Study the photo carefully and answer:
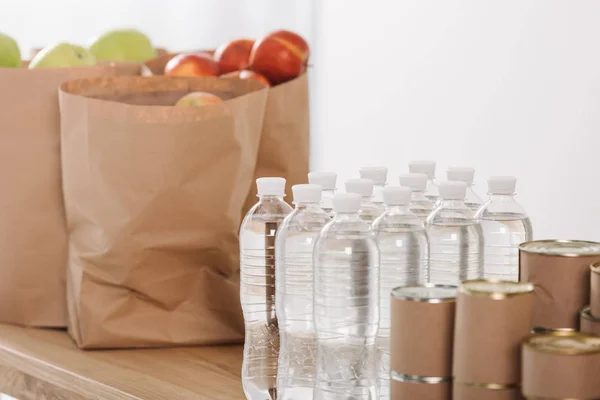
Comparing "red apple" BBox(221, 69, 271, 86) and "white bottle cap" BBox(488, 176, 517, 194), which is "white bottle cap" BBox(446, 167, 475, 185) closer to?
"white bottle cap" BBox(488, 176, 517, 194)

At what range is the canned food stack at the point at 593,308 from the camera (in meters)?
0.68

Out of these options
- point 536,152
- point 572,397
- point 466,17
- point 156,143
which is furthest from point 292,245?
point 466,17

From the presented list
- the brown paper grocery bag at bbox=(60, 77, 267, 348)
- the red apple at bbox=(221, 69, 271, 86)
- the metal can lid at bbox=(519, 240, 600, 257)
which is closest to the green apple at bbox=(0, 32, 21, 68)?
the brown paper grocery bag at bbox=(60, 77, 267, 348)

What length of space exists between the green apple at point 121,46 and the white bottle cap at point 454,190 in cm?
72

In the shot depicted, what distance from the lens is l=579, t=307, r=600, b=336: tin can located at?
0.68m

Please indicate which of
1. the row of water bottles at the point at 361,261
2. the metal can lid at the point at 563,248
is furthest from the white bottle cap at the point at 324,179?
the metal can lid at the point at 563,248

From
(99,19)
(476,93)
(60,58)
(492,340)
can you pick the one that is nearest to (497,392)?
(492,340)

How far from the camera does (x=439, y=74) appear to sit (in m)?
2.31

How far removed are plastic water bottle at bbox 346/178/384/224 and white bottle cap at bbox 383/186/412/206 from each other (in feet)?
0.10

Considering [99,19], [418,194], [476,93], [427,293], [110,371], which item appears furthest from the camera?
[99,19]

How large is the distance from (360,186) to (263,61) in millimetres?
444

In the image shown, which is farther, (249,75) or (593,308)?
(249,75)

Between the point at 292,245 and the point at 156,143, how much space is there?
268mm

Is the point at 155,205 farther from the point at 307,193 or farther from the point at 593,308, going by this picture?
the point at 593,308
